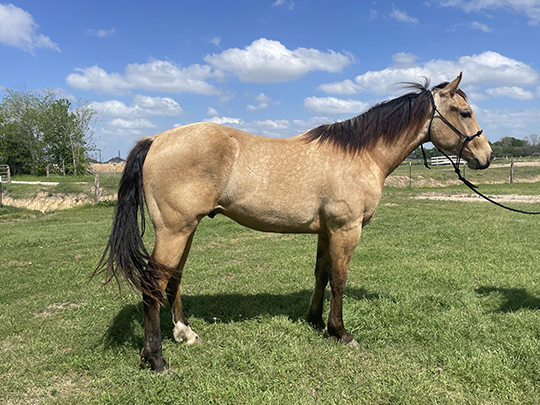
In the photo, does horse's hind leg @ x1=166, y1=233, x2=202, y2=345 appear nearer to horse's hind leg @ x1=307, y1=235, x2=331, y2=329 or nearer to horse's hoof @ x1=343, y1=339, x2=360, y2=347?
horse's hind leg @ x1=307, y1=235, x2=331, y2=329

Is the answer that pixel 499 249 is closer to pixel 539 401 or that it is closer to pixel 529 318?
pixel 529 318

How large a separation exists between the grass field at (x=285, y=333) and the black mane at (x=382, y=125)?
205 centimetres

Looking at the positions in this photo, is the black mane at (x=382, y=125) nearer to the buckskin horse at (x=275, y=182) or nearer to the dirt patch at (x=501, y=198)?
the buckskin horse at (x=275, y=182)

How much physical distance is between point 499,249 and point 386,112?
4.92 metres

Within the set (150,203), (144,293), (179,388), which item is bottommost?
(179,388)

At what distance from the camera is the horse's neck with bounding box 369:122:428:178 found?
145 inches

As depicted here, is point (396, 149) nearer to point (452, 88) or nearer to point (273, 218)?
point (452, 88)

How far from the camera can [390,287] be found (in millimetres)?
4891

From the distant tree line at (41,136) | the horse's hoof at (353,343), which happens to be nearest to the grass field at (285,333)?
the horse's hoof at (353,343)

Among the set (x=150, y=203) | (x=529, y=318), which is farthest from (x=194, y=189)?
(x=529, y=318)

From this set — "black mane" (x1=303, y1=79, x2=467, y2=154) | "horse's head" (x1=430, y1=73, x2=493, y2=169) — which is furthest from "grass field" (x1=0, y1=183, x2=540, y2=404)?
"black mane" (x1=303, y1=79, x2=467, y2=154)

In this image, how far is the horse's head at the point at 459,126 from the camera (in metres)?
3.62

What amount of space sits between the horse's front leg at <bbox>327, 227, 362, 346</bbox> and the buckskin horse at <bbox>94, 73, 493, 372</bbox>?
0.03 feet

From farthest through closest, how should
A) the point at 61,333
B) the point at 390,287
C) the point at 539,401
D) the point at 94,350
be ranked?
the point at 390,287 → the point at 61,333 → the point at 94,350 → the point at 539,401
